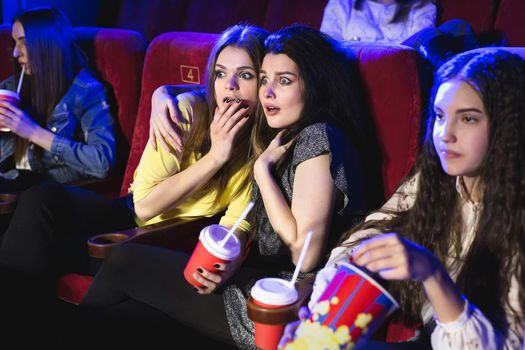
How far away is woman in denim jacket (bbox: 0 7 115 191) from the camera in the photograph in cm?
179

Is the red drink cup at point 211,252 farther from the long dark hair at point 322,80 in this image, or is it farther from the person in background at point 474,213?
the long dark hair at point 322,80

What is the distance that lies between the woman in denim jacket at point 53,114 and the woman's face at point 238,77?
1.84 ft

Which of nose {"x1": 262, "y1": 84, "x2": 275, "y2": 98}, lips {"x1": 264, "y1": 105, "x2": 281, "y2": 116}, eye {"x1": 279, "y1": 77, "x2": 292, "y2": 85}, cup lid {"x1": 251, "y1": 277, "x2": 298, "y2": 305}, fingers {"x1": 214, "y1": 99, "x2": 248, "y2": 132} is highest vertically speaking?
eye {"x1": 279, "y1": 77, "x2": 292, "y2": 85}

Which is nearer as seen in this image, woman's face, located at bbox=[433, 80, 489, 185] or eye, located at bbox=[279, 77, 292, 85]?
woman's face, located at bbox=[433, 80, 489, 185]

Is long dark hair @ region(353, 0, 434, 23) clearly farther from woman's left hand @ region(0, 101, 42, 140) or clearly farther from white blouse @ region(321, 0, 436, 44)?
woman's left hand @ region(0, 101, 42, 140)

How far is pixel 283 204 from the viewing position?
1189mm

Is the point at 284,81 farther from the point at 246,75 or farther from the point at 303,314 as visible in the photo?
the point at 303,314

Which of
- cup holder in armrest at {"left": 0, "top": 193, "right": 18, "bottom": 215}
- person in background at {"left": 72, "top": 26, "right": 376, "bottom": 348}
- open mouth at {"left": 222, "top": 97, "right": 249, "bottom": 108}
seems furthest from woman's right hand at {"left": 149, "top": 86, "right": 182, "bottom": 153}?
cup holder in armrest at {"left": 0, "top": 193, "right": 18, "bottom": 215}

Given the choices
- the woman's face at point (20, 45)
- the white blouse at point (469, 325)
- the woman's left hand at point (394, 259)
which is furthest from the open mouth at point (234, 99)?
the woman's face at point (20, 45)

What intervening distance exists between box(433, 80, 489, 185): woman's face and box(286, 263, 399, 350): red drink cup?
29cm

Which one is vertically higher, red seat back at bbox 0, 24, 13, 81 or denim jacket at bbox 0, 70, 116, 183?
red seat back at bbox 0, 24, 13, 81

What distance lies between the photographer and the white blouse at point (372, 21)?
1940mm

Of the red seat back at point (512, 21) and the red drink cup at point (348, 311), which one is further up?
the red seat back at point (512, 21)

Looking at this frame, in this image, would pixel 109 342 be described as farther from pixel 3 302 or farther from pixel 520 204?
pixel 520 204
